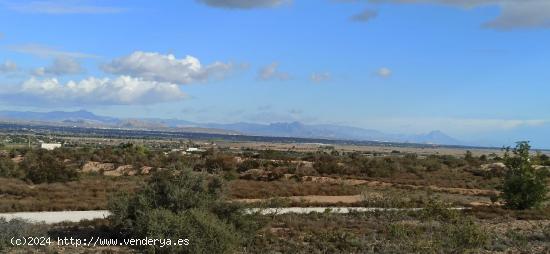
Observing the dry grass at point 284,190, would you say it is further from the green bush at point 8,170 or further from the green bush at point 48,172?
the green bush at point 8,170

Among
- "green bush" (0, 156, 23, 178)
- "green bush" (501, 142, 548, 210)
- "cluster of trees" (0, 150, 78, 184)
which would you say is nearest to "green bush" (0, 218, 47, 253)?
"green bush" (501, 142, 548, 210)

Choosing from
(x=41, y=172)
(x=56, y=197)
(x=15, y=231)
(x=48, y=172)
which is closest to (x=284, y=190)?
(x=56, y=197)

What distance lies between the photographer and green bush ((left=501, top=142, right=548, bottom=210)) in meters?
26.9

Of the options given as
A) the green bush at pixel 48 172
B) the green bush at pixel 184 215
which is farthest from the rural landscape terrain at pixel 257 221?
the green bush at pixel 48 172

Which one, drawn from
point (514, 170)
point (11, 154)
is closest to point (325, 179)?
point (514, 170)

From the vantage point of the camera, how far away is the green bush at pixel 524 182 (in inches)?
1061

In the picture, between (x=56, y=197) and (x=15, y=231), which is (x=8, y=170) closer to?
(x=56, y=197)

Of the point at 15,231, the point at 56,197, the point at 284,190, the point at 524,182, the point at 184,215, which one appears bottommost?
the point at 56,197

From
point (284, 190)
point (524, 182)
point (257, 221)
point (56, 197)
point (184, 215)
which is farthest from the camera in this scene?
point (284, 190)

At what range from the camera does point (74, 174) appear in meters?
42.6

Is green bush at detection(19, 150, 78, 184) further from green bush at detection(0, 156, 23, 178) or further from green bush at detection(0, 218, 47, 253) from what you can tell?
green bush at detection(0, 218, 47, 253)

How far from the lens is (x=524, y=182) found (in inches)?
1069

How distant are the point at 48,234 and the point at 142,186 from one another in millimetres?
2829

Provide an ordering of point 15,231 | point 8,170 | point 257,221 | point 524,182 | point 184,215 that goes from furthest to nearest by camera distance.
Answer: point 8,170
point 524,182
point 257,221
point 15,231
point 184,215
